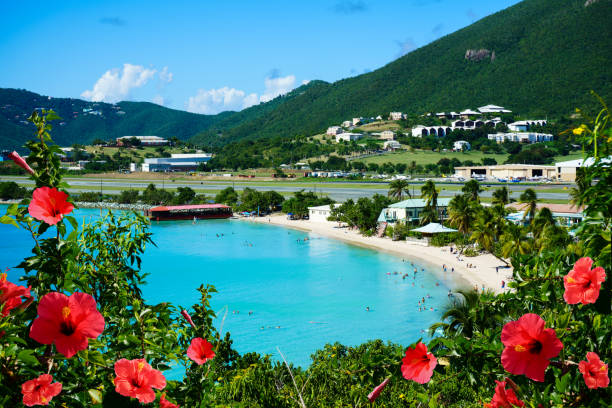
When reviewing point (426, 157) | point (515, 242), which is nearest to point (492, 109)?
point (426, 157)

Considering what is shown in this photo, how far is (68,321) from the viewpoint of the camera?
2027 millimetres

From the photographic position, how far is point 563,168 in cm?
8400

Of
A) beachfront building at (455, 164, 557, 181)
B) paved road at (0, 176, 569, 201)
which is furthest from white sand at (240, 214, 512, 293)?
beachfront building at (455, 164, 557, 181)

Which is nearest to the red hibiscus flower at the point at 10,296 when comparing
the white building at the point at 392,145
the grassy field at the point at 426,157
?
the grassy field at the point at 426,157

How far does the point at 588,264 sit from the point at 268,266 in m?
46.9

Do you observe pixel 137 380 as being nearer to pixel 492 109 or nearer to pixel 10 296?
pixel 10 296

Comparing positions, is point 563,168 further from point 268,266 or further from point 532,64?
point 532,64

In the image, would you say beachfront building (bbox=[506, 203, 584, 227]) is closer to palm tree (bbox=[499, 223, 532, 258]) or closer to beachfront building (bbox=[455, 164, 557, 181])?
palm tree (bbox=[499, 223, 532, 258])

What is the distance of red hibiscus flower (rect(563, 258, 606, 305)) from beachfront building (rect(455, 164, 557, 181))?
342ft

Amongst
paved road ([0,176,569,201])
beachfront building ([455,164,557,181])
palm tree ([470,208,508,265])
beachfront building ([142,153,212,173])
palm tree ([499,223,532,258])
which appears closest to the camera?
palm tree ([499,223,532,258])

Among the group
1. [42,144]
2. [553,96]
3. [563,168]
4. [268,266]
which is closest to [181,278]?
[268,266]

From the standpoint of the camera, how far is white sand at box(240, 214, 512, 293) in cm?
3503

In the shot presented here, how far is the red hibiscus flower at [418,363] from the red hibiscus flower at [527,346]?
448 millimetres

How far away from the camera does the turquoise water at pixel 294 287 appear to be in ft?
94.3
